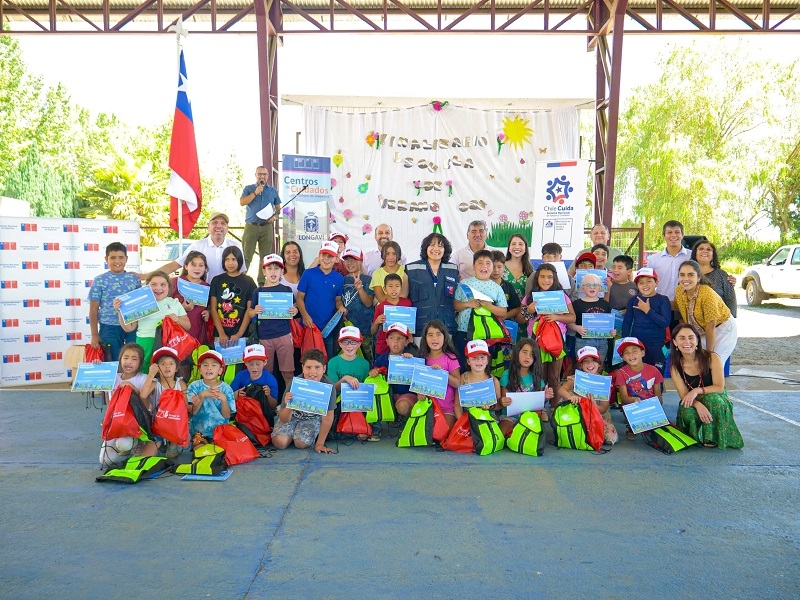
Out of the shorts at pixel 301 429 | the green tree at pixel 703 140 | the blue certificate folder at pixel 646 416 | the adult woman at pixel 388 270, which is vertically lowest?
the shorts at pixel 301 429

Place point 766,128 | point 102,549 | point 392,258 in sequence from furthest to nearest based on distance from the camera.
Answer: point 766,128 → point 392,258 → point 102,549

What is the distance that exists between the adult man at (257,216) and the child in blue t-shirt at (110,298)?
2747 millimetres

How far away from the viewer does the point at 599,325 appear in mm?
5930

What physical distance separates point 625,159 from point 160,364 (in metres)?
23.0

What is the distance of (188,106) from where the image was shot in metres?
8.28

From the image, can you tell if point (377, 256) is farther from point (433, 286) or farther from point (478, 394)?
point (478, 394)

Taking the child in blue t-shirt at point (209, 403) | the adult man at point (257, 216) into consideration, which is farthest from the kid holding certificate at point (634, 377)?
the adult man at point (257, 216)

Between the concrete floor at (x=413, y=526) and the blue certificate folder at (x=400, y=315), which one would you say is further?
the blue certificate folder at (x=400, y=315)

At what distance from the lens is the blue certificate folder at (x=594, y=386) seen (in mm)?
5246

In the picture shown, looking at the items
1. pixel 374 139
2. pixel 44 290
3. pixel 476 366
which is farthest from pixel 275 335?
pixel 374 139

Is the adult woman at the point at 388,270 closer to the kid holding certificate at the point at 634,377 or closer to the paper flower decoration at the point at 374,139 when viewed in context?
the kid holding certificate at the point at 634,377

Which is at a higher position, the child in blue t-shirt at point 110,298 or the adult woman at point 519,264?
the adult woman at point 519,264

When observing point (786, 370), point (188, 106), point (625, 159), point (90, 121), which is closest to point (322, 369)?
point (188, 106)

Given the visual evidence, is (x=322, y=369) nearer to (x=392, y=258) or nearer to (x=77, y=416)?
(x=392, y=258)
